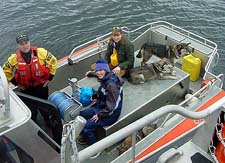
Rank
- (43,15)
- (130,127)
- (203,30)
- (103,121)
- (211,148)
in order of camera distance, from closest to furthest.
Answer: (130,127), (211,148), (103,121), (203,30), (43,15)

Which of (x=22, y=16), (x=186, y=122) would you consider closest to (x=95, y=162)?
(x=186, y=122)

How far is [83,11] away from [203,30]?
4.69 meters

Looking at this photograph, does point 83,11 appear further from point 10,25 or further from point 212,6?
point 212,6

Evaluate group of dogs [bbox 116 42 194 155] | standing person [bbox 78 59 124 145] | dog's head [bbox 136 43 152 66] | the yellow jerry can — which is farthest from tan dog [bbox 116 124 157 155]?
the yellow jerry can

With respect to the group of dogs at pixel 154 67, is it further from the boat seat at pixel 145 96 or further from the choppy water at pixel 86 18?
the choppy water at pixel 86 18

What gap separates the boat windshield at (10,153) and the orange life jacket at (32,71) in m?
2.71

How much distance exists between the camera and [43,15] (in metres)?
13.4

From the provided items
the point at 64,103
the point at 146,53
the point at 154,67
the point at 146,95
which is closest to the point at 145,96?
the point at 146,95

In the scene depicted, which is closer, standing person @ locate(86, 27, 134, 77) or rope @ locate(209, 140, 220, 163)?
rope @ locate(209, 140, 220, 163)

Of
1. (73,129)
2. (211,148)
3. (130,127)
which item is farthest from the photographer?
(211,148)

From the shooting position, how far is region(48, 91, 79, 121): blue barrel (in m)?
5.69

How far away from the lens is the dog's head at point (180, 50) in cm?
753

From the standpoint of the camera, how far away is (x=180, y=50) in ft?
24.8

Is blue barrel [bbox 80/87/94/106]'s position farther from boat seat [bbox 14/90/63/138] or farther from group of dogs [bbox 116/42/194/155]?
boat seat [bbox 14/90/63/138]
